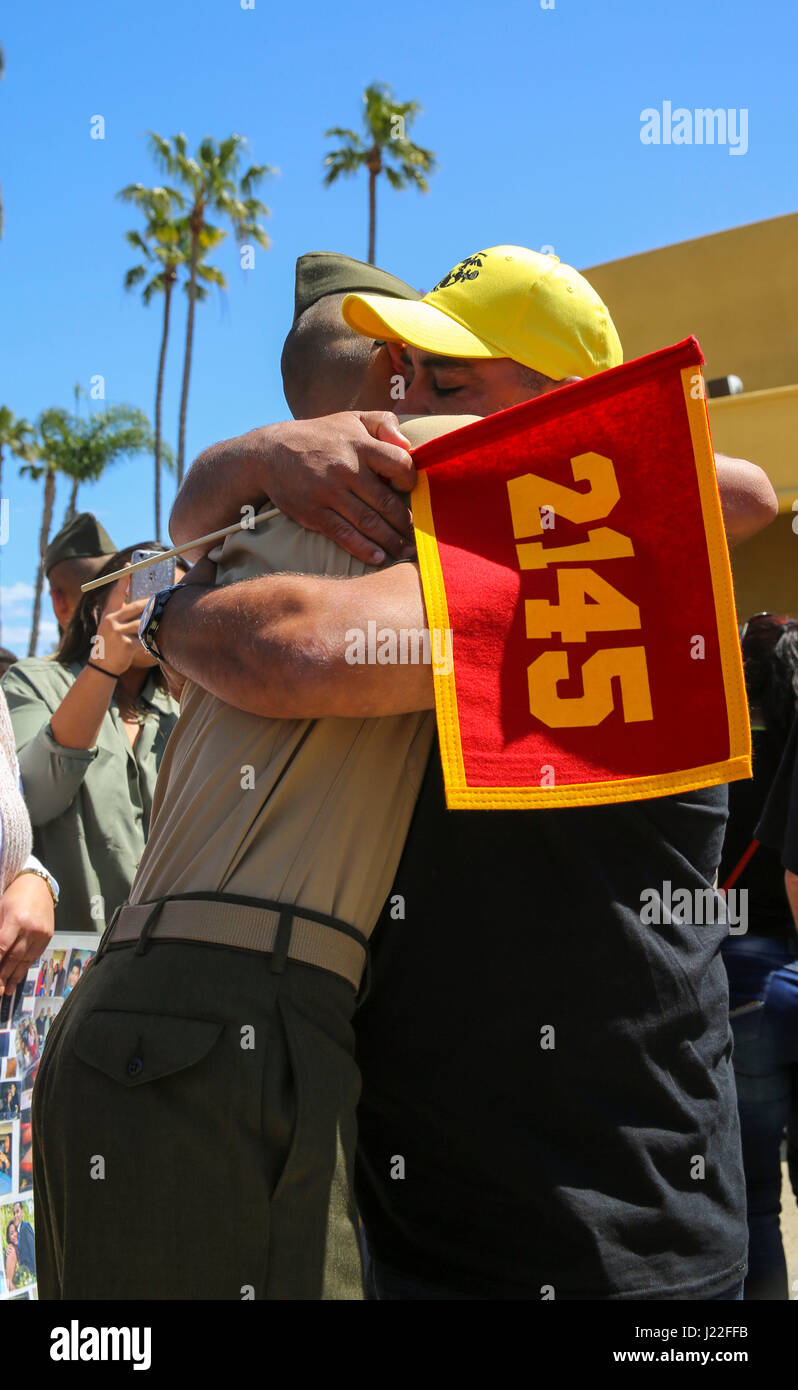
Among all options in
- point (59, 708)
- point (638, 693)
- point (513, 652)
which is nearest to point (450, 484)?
point (513, 652)

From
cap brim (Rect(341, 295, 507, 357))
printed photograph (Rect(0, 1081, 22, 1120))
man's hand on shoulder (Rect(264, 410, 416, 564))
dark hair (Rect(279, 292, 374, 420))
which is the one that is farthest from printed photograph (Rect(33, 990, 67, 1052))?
cap brim (Rect(341, 295, 507, 357))

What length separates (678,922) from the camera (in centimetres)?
171

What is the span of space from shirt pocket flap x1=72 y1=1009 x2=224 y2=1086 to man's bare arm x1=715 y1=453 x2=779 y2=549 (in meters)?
1.06

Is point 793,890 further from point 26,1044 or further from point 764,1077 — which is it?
point 26,1044

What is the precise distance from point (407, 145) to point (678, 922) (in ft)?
95.2

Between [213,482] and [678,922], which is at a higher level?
[213,482]

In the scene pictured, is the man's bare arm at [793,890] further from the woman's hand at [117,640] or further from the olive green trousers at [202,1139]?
the olive green trousers at [202,1139]

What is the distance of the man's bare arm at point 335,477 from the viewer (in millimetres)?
1600

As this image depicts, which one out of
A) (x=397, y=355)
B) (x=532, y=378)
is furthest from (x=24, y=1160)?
(x=532, y=378)

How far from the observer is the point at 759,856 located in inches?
157

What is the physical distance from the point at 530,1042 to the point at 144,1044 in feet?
1.83

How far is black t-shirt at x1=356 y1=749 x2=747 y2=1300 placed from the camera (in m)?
1.59

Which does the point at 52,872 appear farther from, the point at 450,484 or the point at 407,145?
the point at 407,145

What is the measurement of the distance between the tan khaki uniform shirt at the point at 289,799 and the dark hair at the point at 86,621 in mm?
2553
